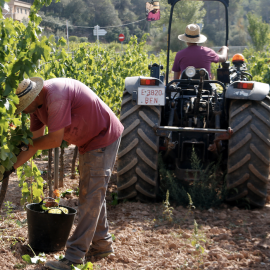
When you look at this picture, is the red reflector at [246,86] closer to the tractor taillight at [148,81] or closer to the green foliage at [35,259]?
the tractor taillight at [148,81]

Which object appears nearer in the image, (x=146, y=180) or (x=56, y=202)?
(x=56, y=202)

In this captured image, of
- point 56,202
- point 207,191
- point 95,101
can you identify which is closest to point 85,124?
point 95,101

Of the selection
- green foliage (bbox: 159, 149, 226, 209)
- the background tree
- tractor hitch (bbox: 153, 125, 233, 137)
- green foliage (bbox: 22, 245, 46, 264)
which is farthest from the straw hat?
the background tree

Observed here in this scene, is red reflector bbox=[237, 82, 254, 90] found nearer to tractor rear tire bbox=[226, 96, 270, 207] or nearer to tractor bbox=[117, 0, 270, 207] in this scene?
tractor bbox=[117, 0, 270, 207]

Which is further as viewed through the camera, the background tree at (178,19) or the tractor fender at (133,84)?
the background tree at (178,19)

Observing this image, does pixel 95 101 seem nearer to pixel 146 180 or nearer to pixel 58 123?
pixel 58 123

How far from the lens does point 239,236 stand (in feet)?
11.9

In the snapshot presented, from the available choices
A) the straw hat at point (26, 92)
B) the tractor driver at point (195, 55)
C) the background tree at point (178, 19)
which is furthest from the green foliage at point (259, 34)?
the straw hat at point (26, 92)

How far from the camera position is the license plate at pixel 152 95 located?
4.38 metres

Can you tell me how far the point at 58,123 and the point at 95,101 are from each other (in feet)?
1.40

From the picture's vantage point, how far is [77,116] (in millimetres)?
2836

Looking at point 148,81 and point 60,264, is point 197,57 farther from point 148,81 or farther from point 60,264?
point 60,264

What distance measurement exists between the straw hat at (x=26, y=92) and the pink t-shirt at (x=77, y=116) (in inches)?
3.5

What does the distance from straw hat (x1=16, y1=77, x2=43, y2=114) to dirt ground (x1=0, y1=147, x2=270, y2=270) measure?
1251 millimetres
